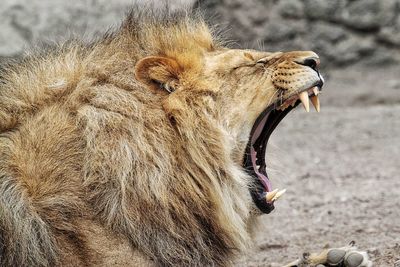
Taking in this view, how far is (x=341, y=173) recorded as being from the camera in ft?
20.4

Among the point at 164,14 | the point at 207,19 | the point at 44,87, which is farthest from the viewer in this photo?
the point at 207,19

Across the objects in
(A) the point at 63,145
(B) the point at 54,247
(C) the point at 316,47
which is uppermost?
(A) the point at 63,145

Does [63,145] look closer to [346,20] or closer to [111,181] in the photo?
[111,181]

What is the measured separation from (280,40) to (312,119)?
135 centimetres

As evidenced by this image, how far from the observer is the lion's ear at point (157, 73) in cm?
320

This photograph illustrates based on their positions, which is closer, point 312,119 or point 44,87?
point 44,87

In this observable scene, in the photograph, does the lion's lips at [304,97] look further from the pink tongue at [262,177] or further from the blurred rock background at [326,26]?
the blurred rock background at [326,26]

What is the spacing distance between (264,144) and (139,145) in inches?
25.4

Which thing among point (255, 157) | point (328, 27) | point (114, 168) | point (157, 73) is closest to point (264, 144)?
point (255, 157)

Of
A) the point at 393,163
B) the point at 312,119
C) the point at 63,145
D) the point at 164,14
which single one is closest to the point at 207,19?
the point at 164,14

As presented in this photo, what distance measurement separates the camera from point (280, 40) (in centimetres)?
916

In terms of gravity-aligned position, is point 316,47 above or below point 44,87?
below

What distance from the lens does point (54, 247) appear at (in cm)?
296

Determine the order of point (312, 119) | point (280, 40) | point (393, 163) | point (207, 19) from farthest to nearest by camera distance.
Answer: point (280, 40)
point (312, 119)
point (393, 163)
point (207, 19)
